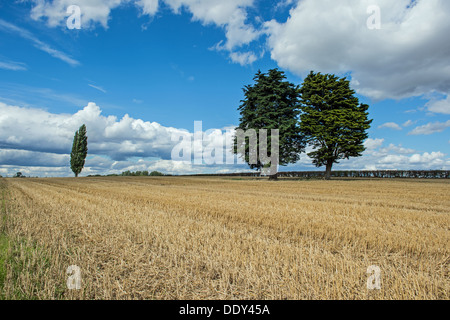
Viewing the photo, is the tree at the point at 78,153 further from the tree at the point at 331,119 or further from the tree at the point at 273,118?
the tree at the point at 331,119

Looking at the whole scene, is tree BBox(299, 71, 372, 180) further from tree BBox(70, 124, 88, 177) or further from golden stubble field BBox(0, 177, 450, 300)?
tree BBox(70, 124, 88, 177)

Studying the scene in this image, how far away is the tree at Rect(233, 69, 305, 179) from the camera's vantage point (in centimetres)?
3444

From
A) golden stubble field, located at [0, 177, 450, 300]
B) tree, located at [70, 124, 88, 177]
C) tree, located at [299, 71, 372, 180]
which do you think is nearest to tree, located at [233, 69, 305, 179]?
tree, located at [299, 71, 372, 180]

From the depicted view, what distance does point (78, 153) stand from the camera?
69.4 m

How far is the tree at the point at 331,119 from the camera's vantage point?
3500 centimetres

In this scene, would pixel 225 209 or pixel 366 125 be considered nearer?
pixel 225 209

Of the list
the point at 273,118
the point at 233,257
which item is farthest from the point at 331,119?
the point at 233,257

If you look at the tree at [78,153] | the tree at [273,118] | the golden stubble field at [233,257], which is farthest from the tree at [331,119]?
the tree at [78,153]

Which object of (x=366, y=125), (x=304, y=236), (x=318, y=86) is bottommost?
(x=304, y=236)

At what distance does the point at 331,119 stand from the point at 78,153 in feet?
210
